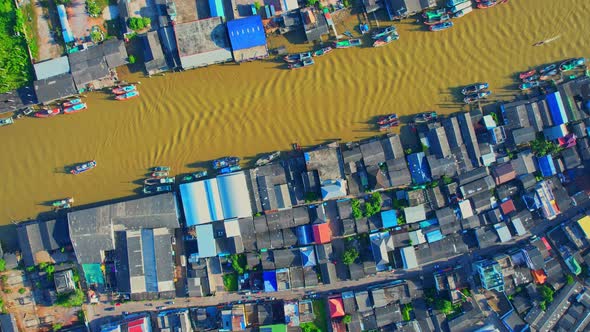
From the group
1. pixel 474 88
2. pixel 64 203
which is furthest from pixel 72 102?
pixel 474 88

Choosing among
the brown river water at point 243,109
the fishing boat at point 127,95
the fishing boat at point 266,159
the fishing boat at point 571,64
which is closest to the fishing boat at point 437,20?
the brown river water at point 243,109

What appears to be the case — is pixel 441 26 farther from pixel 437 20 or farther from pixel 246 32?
pixel 246 32

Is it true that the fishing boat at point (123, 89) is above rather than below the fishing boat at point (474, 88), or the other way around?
above

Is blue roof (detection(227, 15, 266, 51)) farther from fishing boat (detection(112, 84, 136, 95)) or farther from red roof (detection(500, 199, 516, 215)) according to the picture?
red roof (detection(500, 199, 516, 215))

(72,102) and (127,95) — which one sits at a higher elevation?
(72,102)

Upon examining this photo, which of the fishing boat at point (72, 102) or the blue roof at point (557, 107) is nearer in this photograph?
the blue roof at point (557, 107)

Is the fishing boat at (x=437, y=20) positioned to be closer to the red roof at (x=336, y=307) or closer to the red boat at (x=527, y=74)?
the red boat at (x=527, y=74)
